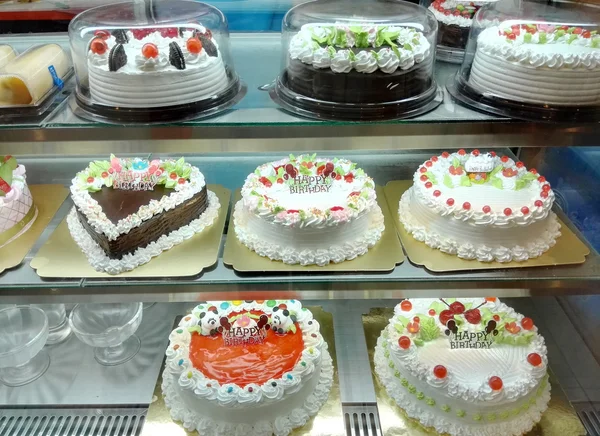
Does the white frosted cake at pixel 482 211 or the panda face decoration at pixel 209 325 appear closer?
the white frosted cake at pixel 482 211

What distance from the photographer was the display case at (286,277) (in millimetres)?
1945

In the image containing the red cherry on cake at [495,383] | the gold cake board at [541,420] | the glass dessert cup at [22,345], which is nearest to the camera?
the red cherry on cake at [495,383]

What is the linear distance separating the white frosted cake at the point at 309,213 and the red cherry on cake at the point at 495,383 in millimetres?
803

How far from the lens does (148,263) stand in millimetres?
2291

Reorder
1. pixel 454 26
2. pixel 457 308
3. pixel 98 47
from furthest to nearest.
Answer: pixel 457 308 < pixel 454 26 < pixel 98 47

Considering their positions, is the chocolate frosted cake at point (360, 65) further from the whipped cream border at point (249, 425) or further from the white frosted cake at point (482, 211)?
the whipped cream border at point (249, 425)

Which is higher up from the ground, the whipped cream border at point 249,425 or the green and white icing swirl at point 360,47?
the green and white icing swirl at point 360,47

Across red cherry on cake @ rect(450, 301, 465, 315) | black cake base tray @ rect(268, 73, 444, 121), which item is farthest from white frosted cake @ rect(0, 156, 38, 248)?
red cherry on cake @ rect(450, 301, 465, 315)

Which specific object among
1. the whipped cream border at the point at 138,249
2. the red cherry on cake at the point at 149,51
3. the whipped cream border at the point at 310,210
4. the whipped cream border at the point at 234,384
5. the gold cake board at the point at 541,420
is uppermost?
the red cherry on cake at the point at 149,51

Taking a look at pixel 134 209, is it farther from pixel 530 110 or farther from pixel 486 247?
pixel 530 110

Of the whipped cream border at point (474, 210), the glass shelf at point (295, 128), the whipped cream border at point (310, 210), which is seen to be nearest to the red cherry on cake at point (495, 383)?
the whipped cream border at point (474, 210)

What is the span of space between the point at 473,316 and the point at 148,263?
1.61m

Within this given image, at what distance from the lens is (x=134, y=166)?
270 centimetres

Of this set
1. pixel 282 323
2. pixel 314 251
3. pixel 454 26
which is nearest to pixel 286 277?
pixel 314 251
